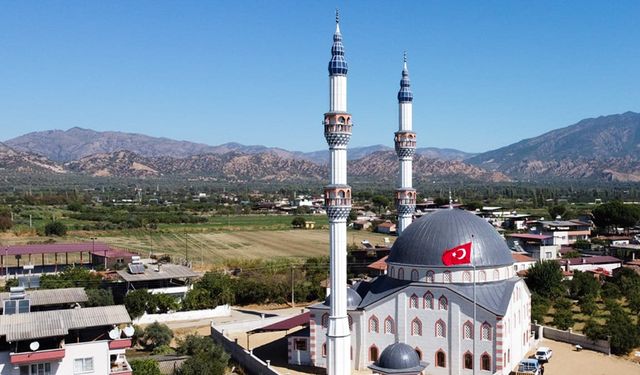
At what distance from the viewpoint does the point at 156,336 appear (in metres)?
A: 44.9

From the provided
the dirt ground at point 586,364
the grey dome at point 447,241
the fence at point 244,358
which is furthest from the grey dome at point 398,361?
the dirt ground at point 586,364

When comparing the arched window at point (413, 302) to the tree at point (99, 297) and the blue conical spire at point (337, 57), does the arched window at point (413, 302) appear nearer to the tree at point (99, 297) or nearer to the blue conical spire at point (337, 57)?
the blue conical spire at point (337, 57)

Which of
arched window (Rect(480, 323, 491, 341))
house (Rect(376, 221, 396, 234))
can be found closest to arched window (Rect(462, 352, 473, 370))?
arched window (Rect(480, 323, 491, 341))

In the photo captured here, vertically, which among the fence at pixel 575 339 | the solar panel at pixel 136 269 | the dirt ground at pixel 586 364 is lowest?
the dirt ground at pixel 586 364

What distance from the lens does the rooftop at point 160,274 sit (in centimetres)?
5834

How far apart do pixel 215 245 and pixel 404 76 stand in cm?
6355

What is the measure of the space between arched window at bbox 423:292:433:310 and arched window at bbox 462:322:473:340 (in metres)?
2.18

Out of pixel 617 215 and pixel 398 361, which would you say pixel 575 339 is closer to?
pixel 398 361

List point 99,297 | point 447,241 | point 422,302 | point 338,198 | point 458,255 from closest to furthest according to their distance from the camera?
1. point 338,198
2. point 458,255
3. point 422,302
4. point 447,241
5. point 99,297

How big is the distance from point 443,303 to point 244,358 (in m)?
13.2

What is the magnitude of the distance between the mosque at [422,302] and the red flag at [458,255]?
6cm

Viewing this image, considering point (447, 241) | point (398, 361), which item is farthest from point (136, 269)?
point (398, 361)

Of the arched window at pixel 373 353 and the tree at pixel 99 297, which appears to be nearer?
the arched window at pixel 373 353

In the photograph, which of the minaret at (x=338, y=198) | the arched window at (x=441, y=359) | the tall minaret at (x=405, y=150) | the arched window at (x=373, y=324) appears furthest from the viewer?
the tall minaret at (x=405, y=150)
